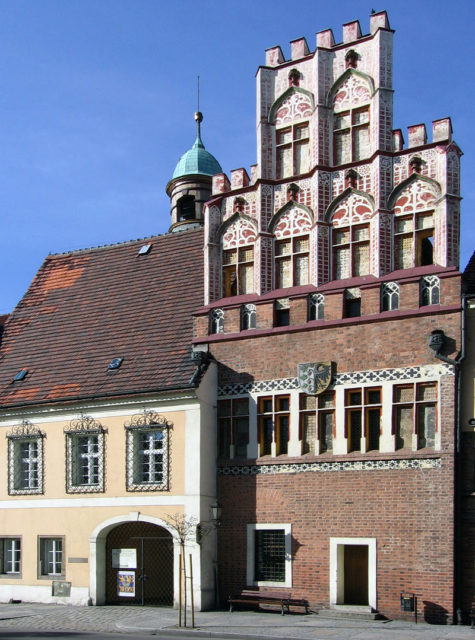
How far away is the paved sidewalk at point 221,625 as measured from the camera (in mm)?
17531

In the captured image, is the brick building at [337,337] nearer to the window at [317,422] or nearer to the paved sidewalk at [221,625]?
the window at [317,422]

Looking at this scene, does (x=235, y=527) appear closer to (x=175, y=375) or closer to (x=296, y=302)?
(x=175, y=375)

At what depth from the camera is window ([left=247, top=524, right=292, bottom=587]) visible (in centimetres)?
2150

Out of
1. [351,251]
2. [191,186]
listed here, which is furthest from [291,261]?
[191,186]

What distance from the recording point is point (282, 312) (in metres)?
22.9

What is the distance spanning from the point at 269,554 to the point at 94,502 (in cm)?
478

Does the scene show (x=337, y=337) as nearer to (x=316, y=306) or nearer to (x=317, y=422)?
(x=316, y=306)

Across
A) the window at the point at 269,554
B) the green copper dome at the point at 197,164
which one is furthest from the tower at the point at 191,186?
the window at the point at 269,554

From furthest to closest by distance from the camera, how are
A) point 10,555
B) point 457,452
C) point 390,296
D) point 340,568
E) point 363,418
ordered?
point 10,555, point 390,296, point 363,418, point 340,568, point 457,452

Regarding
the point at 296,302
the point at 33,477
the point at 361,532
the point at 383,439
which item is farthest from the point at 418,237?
the point at 33,477

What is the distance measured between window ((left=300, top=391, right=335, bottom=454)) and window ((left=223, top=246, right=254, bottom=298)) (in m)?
3.50

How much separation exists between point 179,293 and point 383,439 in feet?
26.3

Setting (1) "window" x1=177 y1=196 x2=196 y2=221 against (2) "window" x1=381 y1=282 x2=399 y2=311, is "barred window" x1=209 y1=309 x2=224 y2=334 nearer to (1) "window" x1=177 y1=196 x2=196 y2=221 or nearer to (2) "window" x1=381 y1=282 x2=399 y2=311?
(2) "window" x1=381 y1=282 x2=399 y2=311

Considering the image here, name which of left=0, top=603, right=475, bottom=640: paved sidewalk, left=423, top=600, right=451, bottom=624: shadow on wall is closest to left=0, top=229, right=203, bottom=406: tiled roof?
left=0, top=603, right=475, bottom=640: paved sidewalk
